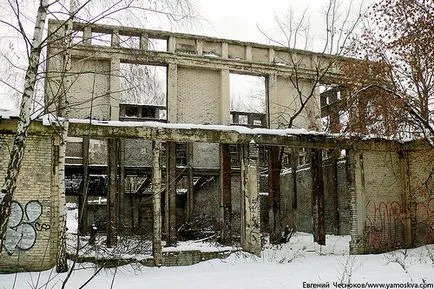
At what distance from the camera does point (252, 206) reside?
13023 mm

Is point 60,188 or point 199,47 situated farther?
point 199,47

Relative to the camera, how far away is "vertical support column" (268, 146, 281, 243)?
16.7 meters

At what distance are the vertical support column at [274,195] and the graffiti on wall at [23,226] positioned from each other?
8511mm

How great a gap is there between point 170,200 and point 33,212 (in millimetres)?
5285

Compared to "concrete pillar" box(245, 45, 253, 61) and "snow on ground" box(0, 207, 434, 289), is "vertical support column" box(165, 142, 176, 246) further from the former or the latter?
"concrete pillar" box(245, 45, 253, 61)

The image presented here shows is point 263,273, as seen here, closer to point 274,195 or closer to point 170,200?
point 170,200

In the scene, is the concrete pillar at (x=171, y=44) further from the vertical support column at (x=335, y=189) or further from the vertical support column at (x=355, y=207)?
the vertical support column at (x=355, y=207)

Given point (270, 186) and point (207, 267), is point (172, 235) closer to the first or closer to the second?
point (207, 267)

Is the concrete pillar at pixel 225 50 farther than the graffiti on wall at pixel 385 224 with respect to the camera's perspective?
Yes

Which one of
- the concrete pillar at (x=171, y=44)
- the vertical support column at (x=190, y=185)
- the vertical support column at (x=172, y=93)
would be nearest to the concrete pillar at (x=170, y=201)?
the vertical support column at (x=172, y=93)

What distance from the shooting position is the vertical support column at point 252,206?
42.1 feet

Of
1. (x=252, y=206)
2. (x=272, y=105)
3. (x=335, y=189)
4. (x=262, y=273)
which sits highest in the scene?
(x=272, y=105)

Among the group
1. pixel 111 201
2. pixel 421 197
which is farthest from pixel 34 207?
pixel 421 197

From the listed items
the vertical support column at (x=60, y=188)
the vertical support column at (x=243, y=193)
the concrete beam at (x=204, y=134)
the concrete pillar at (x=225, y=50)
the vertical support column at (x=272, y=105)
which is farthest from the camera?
the vertical support column at (x=272, y=105)
